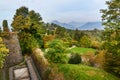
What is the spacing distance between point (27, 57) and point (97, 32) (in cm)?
12980

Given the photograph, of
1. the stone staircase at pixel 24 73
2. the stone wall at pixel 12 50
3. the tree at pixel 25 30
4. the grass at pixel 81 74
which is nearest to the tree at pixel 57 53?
the grass at pixel 81 74

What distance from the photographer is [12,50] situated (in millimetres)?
44062

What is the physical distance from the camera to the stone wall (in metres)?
43.4

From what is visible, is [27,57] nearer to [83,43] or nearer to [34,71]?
[34,71]

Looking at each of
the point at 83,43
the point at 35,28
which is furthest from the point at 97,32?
the point at 35,28

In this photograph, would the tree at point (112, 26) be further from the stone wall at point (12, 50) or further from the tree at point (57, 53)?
the stone wall at point (12, 50)

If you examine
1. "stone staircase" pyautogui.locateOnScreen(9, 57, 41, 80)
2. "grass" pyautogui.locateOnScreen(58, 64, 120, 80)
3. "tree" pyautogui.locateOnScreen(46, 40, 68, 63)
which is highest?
"tree" pyautogui.locateOnScreen(46, 40, 68, 63)

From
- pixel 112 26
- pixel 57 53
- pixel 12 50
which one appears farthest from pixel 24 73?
pixel 112 26

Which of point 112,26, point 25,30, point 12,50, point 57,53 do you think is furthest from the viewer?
point 25,30

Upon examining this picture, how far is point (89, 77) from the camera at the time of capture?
2436cm

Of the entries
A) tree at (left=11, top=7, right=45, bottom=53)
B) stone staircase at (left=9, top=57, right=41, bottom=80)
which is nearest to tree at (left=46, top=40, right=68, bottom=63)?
stone staircase at (left=9, top=57, right=41, bottom=80)

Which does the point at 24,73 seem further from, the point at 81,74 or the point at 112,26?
the point at 112,26

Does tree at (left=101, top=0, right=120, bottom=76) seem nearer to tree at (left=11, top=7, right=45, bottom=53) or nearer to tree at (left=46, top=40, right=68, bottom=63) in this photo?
tree at (left=46, top=40, right=68, bottom=63)

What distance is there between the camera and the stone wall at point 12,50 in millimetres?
43375
